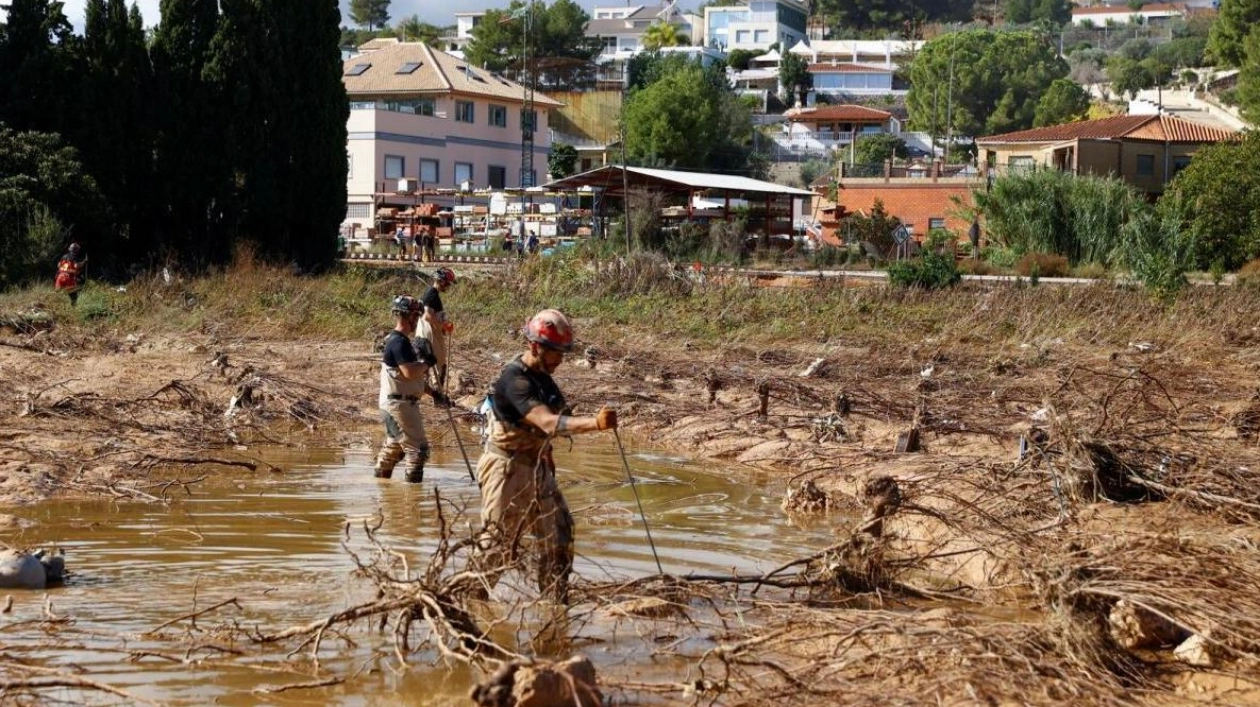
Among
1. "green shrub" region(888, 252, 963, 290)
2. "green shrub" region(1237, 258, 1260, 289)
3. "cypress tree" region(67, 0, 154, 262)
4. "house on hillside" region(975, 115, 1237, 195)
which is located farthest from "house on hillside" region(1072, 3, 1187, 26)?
"cypress tree" region(67, 0, 154, 262)

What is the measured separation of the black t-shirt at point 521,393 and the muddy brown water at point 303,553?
3.41 ft

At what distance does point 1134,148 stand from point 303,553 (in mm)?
51230

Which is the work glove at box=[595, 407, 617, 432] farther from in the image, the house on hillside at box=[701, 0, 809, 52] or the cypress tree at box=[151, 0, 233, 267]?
the house on hillside at box=[701, 0, 809, 52]

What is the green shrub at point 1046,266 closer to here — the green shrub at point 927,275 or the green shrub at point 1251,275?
the green shrub at point 1251,275

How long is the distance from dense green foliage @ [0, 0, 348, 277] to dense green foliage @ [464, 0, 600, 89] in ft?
181

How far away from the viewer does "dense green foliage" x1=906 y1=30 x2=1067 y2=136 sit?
9381cm

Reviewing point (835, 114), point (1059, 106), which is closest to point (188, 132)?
point (835, 114)

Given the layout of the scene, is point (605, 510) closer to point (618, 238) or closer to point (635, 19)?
point (618, 238)

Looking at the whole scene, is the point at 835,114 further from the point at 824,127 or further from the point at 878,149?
the point at 878,149

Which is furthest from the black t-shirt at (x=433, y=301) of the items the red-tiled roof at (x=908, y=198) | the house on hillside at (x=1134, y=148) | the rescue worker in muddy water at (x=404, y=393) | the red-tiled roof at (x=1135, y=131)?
the red-tiled roof at (x=1135, y=131)

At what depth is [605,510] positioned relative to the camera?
37.8 feet

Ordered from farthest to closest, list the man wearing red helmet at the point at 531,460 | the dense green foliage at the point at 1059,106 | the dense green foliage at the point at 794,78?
1. the dense green foliage at the point at 794,78
2. the dense green foliage at the point at 1059,106
3. the man wearing red helmet at the point at 531,460

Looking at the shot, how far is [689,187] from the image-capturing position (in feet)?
135

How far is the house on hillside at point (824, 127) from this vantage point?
9100 cm
